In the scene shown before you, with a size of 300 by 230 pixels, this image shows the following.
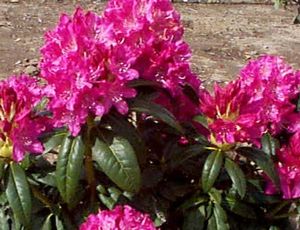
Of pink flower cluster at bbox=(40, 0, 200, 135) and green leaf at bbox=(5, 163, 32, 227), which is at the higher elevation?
pink flower cluster at bbox=(40, 0, 200, 135)

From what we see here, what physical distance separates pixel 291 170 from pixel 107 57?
762 mm

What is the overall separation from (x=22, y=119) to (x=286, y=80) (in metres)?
0.87

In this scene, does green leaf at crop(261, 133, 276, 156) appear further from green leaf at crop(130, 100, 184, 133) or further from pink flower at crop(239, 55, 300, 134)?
green leaf at crop(130, 100, 184, 133)

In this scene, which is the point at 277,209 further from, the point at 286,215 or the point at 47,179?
the point at 47,179

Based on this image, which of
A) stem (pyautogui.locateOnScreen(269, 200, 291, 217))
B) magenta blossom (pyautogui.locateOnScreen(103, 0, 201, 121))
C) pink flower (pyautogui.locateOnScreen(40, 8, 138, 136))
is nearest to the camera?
pink flower (pyautogui.locateOnScreen(40, 8, 138, 136))

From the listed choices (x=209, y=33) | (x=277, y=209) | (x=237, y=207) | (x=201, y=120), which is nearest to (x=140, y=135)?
(x=201, y=120)

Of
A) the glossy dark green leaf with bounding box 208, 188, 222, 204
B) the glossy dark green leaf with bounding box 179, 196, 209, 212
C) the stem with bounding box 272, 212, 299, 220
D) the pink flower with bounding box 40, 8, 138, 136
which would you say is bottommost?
the stem with bounding box 272, 212, 299, 220

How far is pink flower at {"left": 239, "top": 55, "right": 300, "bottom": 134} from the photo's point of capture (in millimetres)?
2742

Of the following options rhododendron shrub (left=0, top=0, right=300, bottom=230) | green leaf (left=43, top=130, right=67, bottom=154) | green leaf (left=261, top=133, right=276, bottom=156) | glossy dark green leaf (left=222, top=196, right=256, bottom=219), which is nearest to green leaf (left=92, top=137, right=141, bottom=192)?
rhododendron shrub (left=0, top=0, right=300, bottom=230)

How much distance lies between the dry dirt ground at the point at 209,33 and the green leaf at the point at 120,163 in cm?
313

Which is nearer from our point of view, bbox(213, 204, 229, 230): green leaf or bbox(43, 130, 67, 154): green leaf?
bbox(43, 130, 67, 154): green leaf

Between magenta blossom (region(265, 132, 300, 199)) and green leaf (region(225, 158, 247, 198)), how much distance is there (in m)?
0.20

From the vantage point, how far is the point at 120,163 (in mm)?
2379

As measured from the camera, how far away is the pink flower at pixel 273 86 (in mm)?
2742
